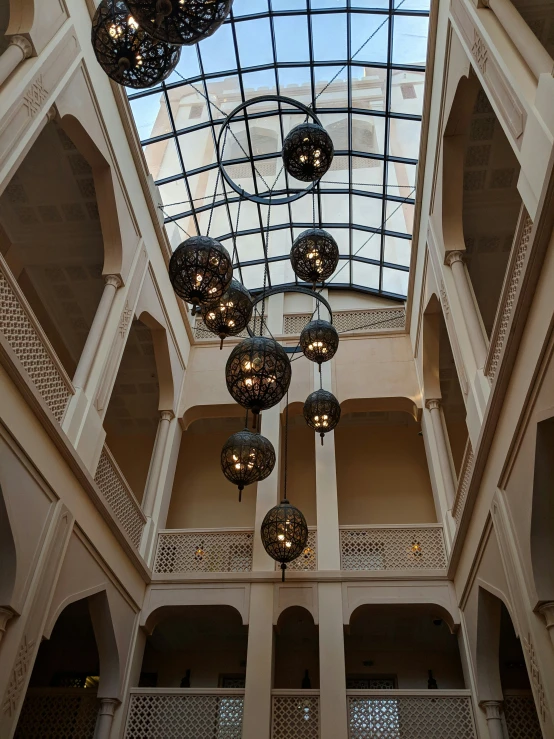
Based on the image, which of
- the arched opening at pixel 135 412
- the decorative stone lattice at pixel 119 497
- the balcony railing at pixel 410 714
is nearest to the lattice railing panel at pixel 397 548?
the balcony railing at pixel 410 714

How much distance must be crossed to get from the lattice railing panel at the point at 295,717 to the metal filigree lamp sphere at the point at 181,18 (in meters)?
6.69

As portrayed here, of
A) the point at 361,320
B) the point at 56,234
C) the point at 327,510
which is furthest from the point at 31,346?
the point at 361,320

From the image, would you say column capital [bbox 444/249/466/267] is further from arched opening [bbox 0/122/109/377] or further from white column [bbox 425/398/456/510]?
arched opening [bbox 0/122/109/377]

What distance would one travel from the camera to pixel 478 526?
6.04m

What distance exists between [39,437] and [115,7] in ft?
11.2

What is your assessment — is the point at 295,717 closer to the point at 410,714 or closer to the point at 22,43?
the point at 410,714

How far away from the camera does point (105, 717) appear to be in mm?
6465

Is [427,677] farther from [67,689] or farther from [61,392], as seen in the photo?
[61,392]

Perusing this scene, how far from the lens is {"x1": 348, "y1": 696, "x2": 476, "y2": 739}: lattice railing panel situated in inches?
249

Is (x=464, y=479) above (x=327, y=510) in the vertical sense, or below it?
below

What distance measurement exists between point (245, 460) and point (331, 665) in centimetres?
304

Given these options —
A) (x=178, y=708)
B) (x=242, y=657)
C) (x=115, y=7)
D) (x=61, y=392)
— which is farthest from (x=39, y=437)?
(x=242, y=657)

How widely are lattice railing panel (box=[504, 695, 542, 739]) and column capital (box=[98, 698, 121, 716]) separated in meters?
4.35

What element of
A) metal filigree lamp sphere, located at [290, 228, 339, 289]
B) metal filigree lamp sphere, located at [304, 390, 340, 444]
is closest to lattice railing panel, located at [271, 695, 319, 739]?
metal filigree lamp sphere, located at [304, 390, 340, 444]
